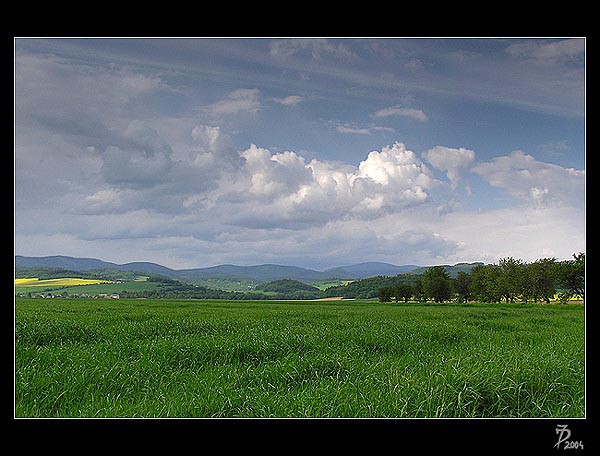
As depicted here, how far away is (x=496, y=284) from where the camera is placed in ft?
77.3

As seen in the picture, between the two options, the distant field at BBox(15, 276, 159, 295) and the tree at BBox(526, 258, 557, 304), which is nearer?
the distant field at BBox(15, 276, 159, 295)

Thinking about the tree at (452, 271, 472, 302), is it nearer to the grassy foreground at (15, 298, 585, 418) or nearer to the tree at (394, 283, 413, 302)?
the tree at (394, 283, 413, 302)

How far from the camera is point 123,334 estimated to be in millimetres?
5949

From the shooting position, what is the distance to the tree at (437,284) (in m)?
21.5

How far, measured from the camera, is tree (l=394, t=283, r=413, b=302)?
1949 cm

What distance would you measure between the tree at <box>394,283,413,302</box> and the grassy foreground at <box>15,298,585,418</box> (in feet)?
43.4

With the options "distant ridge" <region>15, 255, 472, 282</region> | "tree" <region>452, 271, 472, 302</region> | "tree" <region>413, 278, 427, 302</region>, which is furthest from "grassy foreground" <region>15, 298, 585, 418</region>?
"tree" <region>452, 271, 472, 302</region>

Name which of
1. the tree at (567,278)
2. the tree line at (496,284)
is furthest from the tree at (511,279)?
the tree at (567,278)

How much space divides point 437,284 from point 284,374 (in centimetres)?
1965

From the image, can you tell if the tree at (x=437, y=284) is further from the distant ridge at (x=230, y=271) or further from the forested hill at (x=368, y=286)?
the distant ridge at (x=230, y=271)

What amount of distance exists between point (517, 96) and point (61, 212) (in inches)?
258
